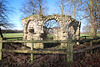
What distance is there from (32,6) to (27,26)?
40.7ft

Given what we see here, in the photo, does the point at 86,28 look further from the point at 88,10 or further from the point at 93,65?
the point at 93,65

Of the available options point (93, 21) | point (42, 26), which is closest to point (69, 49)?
point (42, 26)

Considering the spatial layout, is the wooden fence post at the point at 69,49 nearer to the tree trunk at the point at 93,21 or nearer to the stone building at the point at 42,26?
the stone building at the point at 42,26

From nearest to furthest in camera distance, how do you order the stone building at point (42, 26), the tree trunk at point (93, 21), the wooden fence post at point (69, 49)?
the wooden fence post at point (69, 49), the stone building at point (42, 26), the tree trunk at point (93, 21)

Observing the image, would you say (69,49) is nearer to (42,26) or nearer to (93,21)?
(42,26)

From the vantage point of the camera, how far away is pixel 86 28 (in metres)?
11.0

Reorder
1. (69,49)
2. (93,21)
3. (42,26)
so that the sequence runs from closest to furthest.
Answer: (69,49), (42,26), (93,21)

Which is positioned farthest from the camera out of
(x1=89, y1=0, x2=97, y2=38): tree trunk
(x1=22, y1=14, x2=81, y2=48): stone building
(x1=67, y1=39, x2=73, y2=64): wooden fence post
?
(x1=89, y1=0, x2=97, y2=38): tree trunk

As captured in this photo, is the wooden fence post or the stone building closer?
the wooden fence post

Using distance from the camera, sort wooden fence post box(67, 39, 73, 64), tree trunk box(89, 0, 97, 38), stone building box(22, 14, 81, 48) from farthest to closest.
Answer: tree trunk box(89, 0, 97, 38) < stone building box(22, 14, 81, 48) < wooden fence post box(67, 39, 73, 64)

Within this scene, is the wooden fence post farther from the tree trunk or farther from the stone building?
the tree trunk

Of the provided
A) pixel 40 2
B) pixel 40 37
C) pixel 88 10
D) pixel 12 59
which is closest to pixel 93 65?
pixel 12 59

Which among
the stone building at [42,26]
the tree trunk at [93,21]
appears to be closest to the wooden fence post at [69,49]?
the stone building at [42,26]

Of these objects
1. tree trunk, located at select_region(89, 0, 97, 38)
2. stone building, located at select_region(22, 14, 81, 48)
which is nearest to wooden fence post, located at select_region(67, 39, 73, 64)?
stone building, located at select_region(22, 14, 81, 48)
